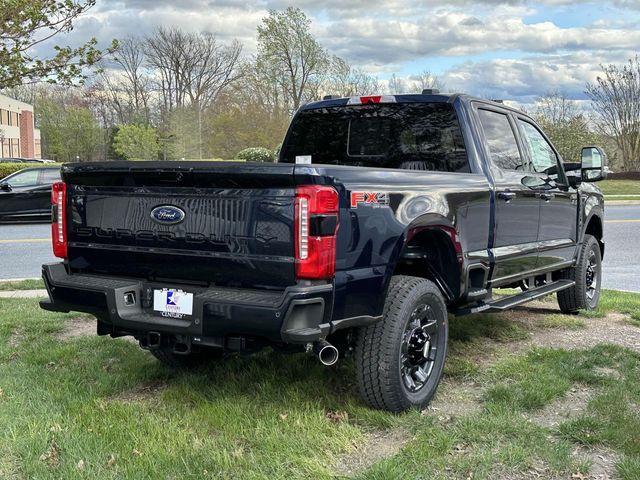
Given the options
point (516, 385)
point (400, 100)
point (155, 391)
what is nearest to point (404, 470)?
point (516, 385)

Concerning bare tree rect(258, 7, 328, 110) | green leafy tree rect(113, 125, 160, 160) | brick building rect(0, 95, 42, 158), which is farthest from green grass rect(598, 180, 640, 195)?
brick building rect(0, 95, 42, 158)

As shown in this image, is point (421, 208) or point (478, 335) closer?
point (421, 208)

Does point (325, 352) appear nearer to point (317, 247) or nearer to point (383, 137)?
point (317, 247)

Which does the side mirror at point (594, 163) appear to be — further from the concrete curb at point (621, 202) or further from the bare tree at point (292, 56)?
the bare tree at point (292, 56)

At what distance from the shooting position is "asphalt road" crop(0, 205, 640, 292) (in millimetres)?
9531

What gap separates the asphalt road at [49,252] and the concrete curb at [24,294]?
1563mm

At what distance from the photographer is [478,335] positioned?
5789 mm

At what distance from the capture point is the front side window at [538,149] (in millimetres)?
5895

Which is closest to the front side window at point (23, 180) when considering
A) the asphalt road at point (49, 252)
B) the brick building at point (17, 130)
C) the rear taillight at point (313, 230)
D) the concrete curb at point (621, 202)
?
the asphalt road at point (49, 252)

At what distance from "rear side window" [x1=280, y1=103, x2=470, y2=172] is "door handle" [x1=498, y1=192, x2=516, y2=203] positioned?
12.5 inches

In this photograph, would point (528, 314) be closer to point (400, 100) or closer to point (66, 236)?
point (400, 100)

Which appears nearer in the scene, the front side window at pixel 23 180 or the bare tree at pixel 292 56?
the front side window at pixel 23 180

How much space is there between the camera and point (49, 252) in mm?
11719

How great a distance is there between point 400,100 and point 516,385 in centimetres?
228
